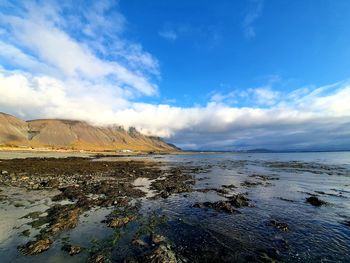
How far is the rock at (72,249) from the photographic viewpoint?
32.2ft

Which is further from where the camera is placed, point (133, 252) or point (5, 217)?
point (5, 217)

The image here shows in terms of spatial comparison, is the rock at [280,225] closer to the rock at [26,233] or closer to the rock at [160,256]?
the rock at [160,256]

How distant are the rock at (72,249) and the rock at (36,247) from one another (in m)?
0.88

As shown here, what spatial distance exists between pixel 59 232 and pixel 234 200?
14.6 m

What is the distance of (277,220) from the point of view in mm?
15297

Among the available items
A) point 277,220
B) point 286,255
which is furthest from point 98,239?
point 277,220

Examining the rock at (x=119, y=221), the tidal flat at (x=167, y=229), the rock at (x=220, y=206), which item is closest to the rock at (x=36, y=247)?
the tidal flat at (x=167, y=229)

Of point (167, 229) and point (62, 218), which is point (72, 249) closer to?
point (62, 218)

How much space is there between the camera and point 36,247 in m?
10.0

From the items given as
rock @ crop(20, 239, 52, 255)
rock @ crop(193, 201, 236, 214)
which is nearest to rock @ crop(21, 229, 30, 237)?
rock @ crop(20, 239, 52, 255)

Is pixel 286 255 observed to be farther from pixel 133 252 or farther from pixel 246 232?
pixel 133 252

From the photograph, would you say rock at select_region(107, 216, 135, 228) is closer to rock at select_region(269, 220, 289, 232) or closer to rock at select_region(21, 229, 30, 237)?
rock at select_region(21, 229, 30, 237)

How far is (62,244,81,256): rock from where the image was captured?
982 cm

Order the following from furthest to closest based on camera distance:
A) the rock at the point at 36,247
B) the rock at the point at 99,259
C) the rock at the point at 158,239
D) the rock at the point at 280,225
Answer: the rock at the point at 280,225 → the rock at the point at 158,239 → the rock at the point at 36,247 → the rock at the point at 99,259
